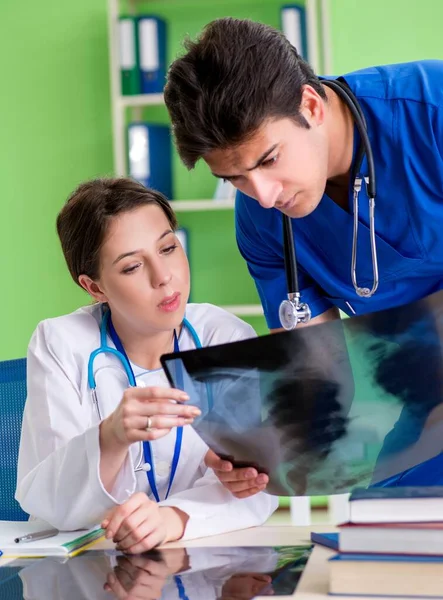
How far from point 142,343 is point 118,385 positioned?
0.33 ft

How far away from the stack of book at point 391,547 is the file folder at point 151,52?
9.23ft

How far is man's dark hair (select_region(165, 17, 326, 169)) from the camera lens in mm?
1137

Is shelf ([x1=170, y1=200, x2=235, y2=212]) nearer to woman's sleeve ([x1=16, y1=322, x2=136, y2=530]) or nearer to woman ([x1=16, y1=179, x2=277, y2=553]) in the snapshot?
woman ([x1=16, y1=179, x2=277, y2=553])

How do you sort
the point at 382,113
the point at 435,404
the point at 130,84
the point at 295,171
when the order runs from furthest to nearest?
the point at 130,84, the point at 382,113, the point at 295,171, the point at 435,404

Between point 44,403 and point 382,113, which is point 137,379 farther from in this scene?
point 382,113

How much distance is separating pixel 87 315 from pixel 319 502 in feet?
7.50

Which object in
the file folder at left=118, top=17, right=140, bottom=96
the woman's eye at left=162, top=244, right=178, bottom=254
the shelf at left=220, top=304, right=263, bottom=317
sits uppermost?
the file folder at left=118, top=17, right=140, bottom=96

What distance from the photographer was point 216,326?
1652 mm

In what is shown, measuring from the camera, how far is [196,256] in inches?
147

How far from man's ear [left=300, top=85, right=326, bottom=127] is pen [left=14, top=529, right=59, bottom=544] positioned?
73 cm

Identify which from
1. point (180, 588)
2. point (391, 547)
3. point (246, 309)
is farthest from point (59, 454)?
point (246, 309)

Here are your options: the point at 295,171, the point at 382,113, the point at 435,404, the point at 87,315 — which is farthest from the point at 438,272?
the point at 87,315

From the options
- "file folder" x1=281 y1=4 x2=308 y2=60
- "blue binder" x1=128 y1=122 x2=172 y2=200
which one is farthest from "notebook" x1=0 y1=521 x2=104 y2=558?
"file folder" x1=281 y1=4 x2=308 y2=60

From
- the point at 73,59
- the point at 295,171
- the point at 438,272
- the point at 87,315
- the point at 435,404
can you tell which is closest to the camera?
the point at 435,404
